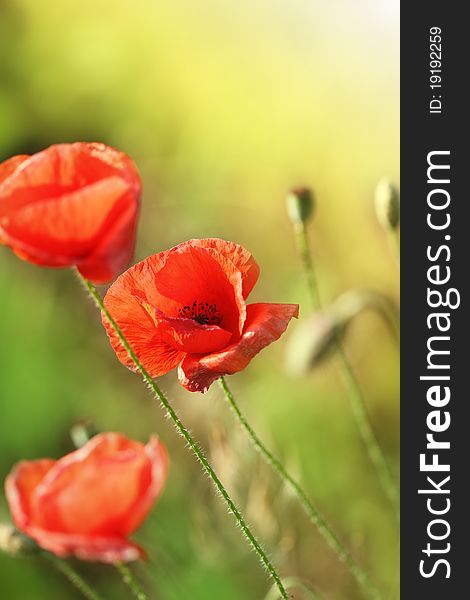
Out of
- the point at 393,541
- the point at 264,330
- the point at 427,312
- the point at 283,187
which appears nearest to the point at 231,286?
the point at 264,330

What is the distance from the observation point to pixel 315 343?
90 centimetres

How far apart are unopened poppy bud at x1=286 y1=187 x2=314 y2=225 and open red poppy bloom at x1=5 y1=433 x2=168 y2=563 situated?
30 cm

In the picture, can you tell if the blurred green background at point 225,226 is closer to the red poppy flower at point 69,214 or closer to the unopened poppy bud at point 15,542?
the unopened poppy bud at point 15,542

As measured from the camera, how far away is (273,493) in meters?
1.06

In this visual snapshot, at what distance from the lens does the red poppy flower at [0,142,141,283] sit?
20.1 inches

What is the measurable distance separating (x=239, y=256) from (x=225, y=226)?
988mm

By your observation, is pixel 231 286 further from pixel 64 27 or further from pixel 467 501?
pixel 64 27

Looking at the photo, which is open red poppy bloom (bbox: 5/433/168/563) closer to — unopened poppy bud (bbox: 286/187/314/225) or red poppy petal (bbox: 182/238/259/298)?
red poppy petal (bbox: 182/238/259/298)

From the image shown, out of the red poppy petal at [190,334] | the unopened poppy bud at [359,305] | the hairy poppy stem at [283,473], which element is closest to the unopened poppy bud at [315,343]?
the unopened poppy bud at [359,305]

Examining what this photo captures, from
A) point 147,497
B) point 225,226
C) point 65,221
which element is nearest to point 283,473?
point 147,497

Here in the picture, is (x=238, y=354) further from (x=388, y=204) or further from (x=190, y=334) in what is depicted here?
(x=388, y=204)

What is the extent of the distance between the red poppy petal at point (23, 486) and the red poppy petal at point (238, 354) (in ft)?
0.36

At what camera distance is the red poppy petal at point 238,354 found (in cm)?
55

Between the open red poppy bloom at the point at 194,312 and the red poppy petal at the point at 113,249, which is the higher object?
the red poppy petal at the point at 113,249
